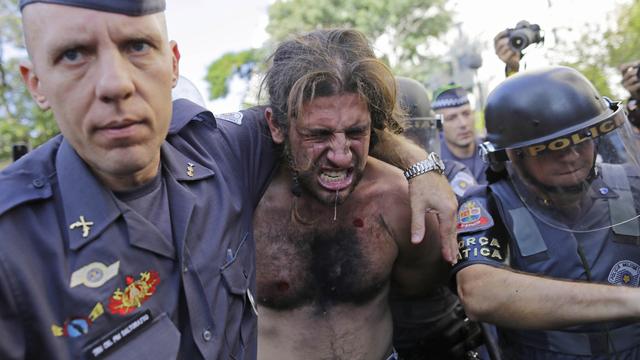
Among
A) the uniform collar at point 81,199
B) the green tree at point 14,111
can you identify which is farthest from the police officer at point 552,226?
the green tree at point 14,111

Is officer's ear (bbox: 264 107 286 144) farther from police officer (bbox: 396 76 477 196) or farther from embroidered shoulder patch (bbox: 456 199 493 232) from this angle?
police officer (bbox: 396 76 477 196)

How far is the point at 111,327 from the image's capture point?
148 centimetres

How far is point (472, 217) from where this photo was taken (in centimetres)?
245

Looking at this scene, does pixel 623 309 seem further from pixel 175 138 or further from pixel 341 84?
pixel 175 138

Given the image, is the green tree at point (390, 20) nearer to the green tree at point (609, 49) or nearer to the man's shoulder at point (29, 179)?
the green tree at point (609, 49)

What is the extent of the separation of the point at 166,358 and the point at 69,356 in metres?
0.24

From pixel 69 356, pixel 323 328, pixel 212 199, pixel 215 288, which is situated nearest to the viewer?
pixel 69 356

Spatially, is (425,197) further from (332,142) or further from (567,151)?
(567,151)

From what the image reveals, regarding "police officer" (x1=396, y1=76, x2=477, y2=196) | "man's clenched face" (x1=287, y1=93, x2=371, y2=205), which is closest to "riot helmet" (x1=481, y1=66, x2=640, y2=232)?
"man's clenched face" (x1=287, y1=93, x2=371, y2=205)

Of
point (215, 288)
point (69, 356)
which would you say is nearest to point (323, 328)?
point (215, 288)

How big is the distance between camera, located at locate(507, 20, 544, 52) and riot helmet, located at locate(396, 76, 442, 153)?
36.8 inches

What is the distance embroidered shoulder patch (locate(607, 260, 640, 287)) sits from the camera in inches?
89.3

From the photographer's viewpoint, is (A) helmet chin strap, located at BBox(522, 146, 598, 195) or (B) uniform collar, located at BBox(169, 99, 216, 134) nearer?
(B) uniform collar, located at BBox(169, 99, 216, 134)

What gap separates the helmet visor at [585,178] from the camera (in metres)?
2.31
